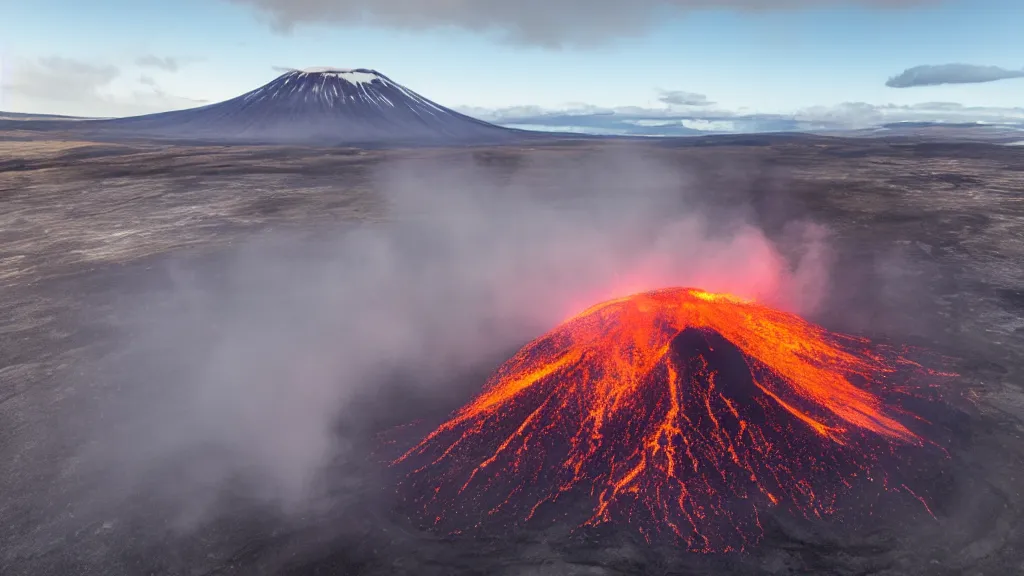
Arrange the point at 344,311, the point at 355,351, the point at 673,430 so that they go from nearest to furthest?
the point at 673,430 → the point at 355,351 → the point at 344,311

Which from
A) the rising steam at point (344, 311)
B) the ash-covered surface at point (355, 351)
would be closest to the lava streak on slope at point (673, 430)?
the ash-covered surface at point (355, 351)

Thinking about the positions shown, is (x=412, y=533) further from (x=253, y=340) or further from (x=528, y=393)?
A: (x=253, y=340)

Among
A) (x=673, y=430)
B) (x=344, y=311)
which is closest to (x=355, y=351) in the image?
(x=344, y=311)

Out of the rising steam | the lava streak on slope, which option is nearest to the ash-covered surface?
the rising steam

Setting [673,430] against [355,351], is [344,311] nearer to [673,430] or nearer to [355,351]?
[355,351]

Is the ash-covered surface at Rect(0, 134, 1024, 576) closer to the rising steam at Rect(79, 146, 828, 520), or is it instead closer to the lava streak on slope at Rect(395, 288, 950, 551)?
the rising steam at Rect(79, 146, 828, 520)
